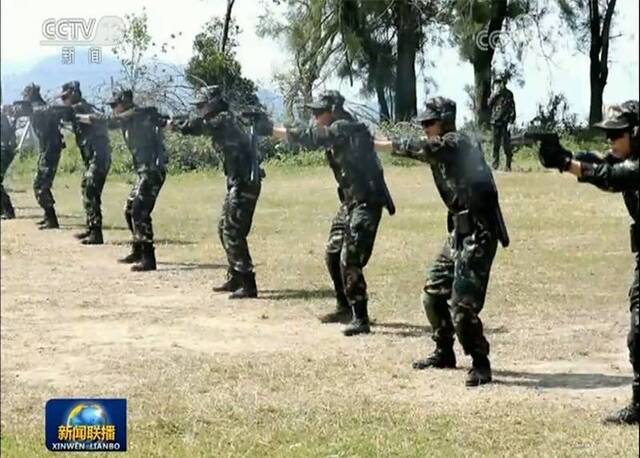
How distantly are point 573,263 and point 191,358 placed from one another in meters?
3.29

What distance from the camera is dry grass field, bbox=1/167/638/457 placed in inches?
181

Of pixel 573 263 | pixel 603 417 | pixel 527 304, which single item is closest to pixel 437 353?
pixel 603 417

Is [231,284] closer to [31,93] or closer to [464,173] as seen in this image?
[464,173]

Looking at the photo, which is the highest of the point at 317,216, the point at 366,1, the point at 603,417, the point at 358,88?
the point at 366,1

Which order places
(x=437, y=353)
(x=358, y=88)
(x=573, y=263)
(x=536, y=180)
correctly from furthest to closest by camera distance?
(x=573, y=263) < (x=536, y=180) < (x=437, y=353) < (x=358, y=88)

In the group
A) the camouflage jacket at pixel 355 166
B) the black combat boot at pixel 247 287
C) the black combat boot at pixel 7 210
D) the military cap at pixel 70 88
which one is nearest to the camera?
the military cap at pixel 70 88

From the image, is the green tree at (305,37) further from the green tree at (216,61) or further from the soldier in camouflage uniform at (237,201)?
the soldier in camouflage uniform at (237,201)

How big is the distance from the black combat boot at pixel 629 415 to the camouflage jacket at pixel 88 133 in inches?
86.0

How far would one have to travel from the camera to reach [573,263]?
8.03m

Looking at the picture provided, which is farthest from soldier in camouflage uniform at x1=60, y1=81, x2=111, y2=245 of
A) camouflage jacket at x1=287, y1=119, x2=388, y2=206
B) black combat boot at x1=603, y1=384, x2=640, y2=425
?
A: black combat boot at x1=603, y1=384, x2=640, y2=425

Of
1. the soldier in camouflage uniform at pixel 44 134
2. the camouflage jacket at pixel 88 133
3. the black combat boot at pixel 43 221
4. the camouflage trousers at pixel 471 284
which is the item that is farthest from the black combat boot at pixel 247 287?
the camouflage trousers at pixel 471 284

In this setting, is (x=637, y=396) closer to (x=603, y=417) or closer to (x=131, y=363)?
(x=603, y=417)

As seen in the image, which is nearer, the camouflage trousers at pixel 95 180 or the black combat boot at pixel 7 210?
the black combat boot at pixel 7 210

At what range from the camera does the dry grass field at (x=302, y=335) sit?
4.59 m
